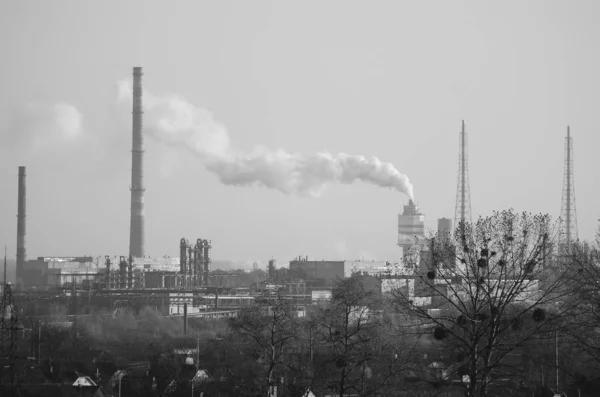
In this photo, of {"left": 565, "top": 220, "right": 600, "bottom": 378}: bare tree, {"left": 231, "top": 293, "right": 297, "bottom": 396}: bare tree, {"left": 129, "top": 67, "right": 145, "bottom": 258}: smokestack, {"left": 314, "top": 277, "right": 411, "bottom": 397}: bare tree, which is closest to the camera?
{"left": 565, "top": 220, "right": 600, "bottom": 378}: bare tree

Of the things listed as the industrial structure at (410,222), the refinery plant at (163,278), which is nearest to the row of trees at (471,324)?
the refinery plant at (163,278)

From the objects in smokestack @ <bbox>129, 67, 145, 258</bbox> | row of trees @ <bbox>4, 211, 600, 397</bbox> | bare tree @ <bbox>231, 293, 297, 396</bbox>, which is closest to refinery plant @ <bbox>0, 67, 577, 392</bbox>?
smokestack @ <bbox>129, 67, 145, 258</bbox>

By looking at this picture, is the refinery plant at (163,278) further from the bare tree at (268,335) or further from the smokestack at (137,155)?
the bare tree at (268,335)

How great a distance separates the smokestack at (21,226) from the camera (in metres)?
123

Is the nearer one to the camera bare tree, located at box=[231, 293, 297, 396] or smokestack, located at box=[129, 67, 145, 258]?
bare tree, located at box=[231, 293, 297, 396]

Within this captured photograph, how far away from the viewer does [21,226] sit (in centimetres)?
12650

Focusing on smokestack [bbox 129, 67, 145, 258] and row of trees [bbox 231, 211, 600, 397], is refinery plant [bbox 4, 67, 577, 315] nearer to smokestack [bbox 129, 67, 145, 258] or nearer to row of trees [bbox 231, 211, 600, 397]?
smokestack [bbox 129, 67, 145, 258]

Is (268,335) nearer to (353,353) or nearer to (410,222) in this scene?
(353,353)

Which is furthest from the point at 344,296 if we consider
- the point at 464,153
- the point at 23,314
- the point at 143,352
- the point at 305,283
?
the point at 305,283

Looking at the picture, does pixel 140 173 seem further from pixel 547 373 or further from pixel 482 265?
pixel 482 265

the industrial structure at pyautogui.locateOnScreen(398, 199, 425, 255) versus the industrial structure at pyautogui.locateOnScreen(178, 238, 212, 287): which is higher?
the industrial structure at pyautogui.locateOnScreen(398, 199, 425, 255)

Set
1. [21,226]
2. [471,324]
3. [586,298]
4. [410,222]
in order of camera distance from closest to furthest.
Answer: [471,324]
[586,298]
[21,226]
[410,222]

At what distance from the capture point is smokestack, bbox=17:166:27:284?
12338 cm

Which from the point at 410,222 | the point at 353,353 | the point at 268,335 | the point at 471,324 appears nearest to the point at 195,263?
the point at 410,222
